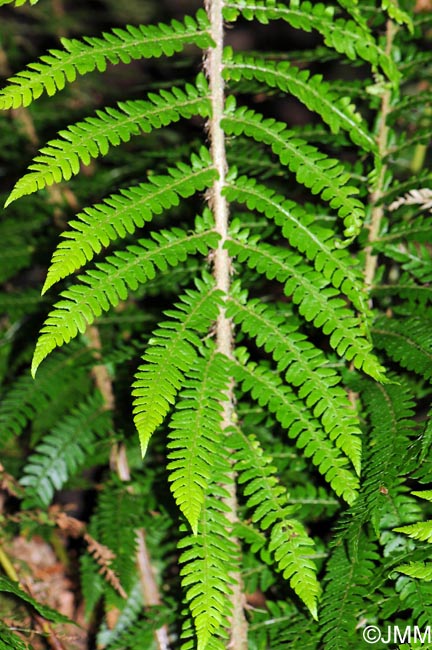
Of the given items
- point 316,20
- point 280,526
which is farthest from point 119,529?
point 316,20

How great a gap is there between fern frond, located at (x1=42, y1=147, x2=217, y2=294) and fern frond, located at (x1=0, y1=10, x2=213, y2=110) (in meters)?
0.24

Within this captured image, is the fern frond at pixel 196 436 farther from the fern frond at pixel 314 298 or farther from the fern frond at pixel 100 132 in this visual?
the fern frond at pixel 100 132

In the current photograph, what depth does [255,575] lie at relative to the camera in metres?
1.83

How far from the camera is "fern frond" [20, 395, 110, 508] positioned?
A: 2258 millimetres

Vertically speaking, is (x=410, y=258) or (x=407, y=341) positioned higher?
(x=410, y=258)

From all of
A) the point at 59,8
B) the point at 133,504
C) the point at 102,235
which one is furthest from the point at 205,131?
the point at 59,8

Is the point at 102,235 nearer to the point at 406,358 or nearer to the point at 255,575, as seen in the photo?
the point at 406,358

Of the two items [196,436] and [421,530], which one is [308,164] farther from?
[421,530]

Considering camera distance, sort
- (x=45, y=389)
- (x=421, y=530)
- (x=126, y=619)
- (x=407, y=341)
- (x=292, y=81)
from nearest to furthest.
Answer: (x=421, y=530)
(x=292, y=81)
(x=407, y=341)
(x=126, y=619)
(x=45, y=389)

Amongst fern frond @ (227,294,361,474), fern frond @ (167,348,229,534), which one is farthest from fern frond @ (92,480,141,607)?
fern frond @ (227,294,361,474)

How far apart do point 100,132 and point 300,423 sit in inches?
29.5

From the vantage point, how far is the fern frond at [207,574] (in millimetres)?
1303

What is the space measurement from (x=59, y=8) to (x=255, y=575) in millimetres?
2833

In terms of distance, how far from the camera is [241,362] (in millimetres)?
1600
